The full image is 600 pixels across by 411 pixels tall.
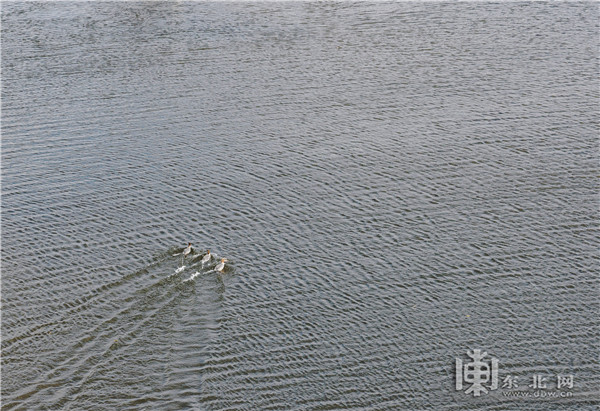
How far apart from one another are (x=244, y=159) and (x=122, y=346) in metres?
14.2

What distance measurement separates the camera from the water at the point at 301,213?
78.1 feet

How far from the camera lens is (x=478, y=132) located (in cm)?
3747

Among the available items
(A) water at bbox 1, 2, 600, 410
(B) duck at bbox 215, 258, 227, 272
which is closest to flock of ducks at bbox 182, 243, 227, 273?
(B) duck at bbox 215, 258, 227, 272

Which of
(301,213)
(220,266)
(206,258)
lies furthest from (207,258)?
(301,213)

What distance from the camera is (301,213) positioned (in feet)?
105

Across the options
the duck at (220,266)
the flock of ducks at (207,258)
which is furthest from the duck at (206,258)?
the duck at (220,266)

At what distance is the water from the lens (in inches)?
938

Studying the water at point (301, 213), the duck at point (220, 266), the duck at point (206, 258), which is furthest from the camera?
the duck at point (206, 258)

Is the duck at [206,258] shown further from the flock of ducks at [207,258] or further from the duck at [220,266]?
the duck at [220,266]

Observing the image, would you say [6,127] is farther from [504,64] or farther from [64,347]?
[504,64]

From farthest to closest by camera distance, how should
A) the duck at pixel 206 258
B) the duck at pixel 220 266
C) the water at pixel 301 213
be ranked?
the duck at pixel 206 258 < the duck at pixel 220 266 < the water at pixel 301 213

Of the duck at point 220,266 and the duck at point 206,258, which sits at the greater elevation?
the duck at point 206,258

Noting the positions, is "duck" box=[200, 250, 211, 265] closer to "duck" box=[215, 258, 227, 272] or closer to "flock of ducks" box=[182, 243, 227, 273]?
"flock of ducks" box=[182, 243, 227, 273]

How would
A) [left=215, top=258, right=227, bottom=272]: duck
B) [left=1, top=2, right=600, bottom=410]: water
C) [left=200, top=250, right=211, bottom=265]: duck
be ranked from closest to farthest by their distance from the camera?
[left=1, top=2, right=600, bottom=410]: water → [left=215, top=258, right=227, bottom=272]: duck → [left=200, top=250, right=211, bottom=265]: duck
